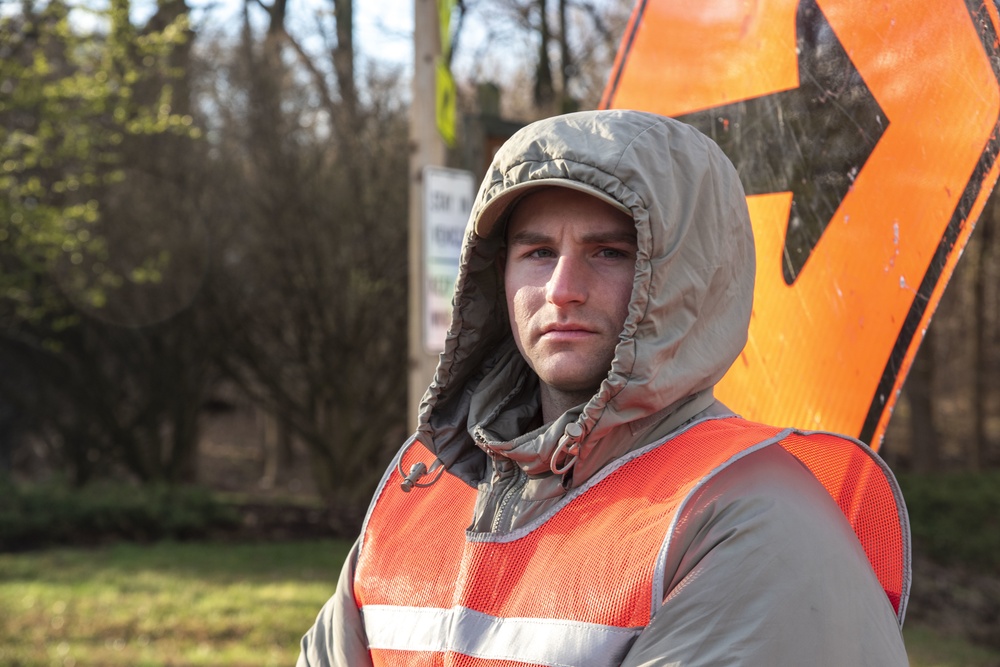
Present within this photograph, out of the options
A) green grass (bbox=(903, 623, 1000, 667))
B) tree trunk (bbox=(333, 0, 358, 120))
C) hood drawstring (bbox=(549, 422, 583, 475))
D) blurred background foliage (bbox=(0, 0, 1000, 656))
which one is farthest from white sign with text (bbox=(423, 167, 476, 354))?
tree trunk (bbox=(333, 0, 358, 120))

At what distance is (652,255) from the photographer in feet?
5.96

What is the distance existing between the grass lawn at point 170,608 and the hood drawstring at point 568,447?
193 inches

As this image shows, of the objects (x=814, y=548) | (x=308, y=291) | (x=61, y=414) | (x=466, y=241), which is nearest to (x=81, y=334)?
(x=61, y=414)

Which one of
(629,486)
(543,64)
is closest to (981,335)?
(543,64)

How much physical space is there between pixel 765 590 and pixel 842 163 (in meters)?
0.86

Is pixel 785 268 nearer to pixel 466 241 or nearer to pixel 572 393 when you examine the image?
pixel 572 393

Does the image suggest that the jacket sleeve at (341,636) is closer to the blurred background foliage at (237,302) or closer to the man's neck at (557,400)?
the man's neck at (557,400)

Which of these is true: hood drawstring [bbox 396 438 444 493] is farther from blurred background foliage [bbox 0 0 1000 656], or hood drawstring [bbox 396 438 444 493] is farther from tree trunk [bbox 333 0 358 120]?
tree trunk [bbox 333 0 358 120]

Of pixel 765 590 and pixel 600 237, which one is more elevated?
pixel 600 237

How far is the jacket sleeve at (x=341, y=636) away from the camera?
2.20 m

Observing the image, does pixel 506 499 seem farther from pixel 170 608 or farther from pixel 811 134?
pixel 170 608

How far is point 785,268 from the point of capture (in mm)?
2164

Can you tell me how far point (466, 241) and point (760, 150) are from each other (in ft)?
2.12

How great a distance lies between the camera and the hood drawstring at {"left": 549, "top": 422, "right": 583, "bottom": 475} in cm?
185
